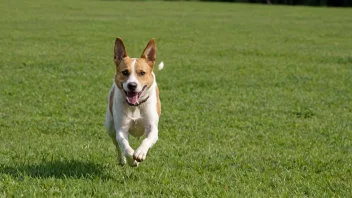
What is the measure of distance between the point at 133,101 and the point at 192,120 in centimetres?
418

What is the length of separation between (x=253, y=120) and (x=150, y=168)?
406 cm

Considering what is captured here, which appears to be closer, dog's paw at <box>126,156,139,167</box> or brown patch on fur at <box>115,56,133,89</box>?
dog's paw at <box>126,156,139,167</box>

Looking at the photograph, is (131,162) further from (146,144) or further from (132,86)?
(132,86)

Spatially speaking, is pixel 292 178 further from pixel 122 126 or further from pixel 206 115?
pixel 206 115

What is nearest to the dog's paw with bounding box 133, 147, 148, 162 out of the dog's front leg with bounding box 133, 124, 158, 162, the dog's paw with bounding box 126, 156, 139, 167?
the dog's front leg with bounding box 133, 124, 158, 162

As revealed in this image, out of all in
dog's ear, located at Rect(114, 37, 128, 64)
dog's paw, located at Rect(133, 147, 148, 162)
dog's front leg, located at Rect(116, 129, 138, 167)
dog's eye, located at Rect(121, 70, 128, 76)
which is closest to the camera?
dog's paw, located at Rect(133, 147, 148, 162)

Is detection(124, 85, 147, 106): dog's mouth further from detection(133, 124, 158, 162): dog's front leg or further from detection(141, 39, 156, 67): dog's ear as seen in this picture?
detection(141, 39, 156, 67): dog's ear

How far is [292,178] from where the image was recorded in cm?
676

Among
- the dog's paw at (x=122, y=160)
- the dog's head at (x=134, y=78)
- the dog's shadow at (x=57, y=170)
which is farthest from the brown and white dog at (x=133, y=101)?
the dog's shadow at (x=57, y=170)

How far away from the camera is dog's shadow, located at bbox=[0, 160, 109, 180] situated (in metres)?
6.36

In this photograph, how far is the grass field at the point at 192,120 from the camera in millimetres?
6363

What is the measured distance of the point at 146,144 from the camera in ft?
20.6

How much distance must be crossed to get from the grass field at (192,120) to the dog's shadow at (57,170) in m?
0.01

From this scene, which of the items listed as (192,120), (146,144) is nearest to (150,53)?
(146,144)
